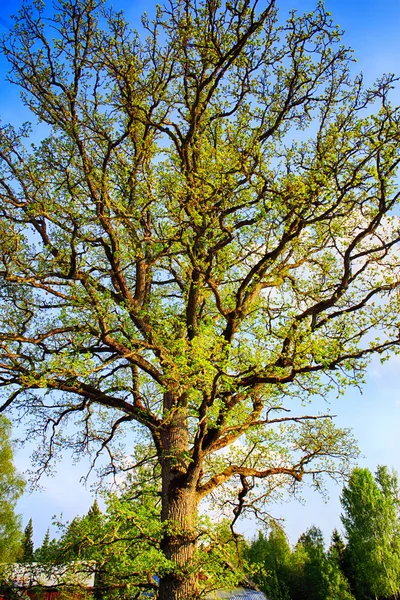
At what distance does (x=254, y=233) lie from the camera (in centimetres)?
1205

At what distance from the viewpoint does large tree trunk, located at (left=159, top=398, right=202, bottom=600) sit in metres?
8.49

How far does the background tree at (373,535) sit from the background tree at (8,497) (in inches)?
955

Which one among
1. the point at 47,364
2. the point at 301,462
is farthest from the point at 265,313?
the point at 47,364

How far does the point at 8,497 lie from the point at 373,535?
2908cm

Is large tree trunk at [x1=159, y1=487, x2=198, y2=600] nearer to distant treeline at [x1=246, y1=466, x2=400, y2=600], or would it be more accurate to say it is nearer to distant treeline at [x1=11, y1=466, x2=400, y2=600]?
distant treeline at [x1=11, y1=466, x2=400, y2=600]

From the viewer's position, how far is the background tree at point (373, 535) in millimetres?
36469

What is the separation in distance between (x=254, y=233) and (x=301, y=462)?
602 cm

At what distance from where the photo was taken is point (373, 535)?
1505 inches

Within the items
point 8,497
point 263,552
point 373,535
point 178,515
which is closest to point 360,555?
point 373,535

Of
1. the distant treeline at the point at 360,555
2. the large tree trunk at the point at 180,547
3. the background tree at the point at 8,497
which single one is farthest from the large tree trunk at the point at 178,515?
the distant treeline at the point at 360,555

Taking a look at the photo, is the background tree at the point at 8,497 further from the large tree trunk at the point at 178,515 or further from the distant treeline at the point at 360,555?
the large tree trunk at the point at 178,515

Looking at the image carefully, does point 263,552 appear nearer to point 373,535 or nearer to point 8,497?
point 373,535

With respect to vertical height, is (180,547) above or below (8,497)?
below

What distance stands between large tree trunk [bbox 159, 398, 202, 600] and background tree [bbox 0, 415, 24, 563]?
2106 cm
